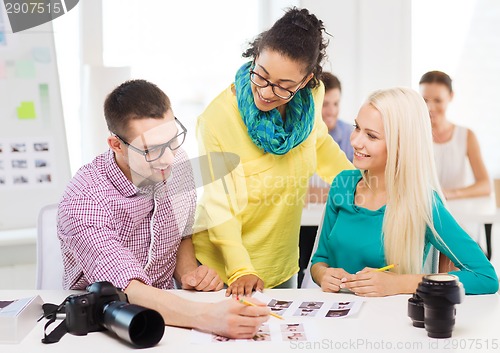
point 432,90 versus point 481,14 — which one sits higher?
point 481,14

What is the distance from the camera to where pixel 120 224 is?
7.25 feet

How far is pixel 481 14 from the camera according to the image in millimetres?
5246

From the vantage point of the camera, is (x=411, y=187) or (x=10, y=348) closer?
(x=10, y=348)

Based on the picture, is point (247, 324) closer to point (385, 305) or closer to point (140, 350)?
point (140, 350)

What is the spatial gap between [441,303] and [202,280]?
2.49 ft

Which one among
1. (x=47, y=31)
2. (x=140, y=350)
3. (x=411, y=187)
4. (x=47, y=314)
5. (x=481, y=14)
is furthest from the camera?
(x=481, y=14)

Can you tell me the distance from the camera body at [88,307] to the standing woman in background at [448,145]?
9.27 ft

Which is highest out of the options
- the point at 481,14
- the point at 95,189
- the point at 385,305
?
the point at 481,14

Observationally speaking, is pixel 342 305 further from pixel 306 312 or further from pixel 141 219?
pixel 141 219

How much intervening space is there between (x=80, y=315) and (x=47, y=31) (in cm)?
259

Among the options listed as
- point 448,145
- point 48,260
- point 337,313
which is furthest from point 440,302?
point 448,145

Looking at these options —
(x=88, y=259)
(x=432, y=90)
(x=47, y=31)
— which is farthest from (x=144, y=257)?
(x=432, y=90)

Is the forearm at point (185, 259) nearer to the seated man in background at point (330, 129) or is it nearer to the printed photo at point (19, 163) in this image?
the seated man in background at point (330, 129)

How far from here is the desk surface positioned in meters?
1.82
